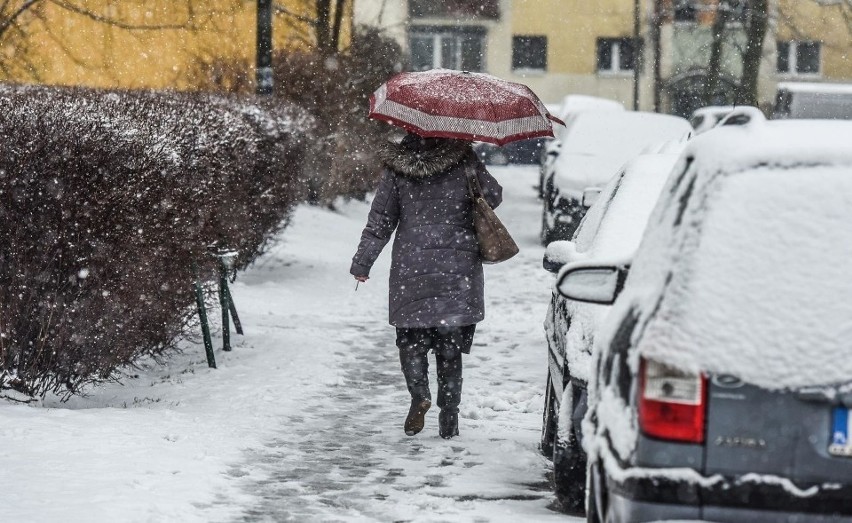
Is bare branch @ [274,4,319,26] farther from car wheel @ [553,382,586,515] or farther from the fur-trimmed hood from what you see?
car wheel @ [553,382,586,515]

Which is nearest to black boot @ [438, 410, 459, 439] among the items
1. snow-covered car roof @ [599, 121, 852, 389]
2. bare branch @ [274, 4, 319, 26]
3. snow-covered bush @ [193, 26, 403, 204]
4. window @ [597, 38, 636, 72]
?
snow-covered car roof @ [599, 121, 852, 389]

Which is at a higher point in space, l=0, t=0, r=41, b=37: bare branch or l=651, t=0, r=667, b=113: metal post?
l=0, t=0, r=41, b=37: bare branch

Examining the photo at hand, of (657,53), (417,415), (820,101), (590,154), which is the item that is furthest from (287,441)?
(657,53)

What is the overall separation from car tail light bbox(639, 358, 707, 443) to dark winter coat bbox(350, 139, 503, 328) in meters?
3.75

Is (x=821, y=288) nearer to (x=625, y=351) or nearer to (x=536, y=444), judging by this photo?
(x=625, y=351)

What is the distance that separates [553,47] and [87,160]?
168 feet

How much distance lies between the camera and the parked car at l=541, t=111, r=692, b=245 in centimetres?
1747

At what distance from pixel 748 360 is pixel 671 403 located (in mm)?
217

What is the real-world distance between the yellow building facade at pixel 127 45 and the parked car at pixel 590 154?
4652 millimetres

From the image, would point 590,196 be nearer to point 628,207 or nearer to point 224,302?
point 224,302

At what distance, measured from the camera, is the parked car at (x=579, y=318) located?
587 cm

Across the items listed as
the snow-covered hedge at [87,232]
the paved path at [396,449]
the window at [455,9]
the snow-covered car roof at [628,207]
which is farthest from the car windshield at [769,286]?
the window at [455,9]

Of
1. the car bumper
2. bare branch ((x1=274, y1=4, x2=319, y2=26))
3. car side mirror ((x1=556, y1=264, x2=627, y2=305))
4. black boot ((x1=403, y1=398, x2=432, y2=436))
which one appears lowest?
black boot ((x1=403, y1=398, x2=432, y2=436))

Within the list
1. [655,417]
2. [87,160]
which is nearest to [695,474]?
[655,417]
